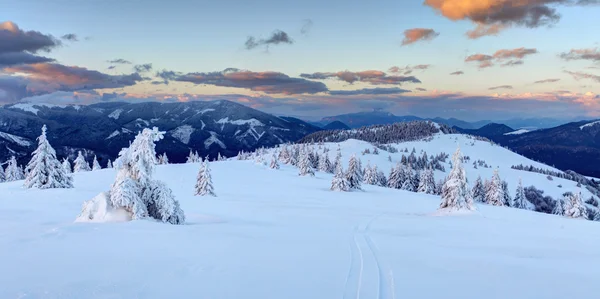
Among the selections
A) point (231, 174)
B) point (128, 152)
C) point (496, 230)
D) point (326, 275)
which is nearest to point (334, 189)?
point (231, 174)

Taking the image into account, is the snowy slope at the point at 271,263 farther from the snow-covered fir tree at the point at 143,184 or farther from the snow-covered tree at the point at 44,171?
the snow-covered tree at the point at 44,171

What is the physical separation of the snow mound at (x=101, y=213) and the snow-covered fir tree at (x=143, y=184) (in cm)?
21

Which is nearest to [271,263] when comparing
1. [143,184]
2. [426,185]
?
[143,184]

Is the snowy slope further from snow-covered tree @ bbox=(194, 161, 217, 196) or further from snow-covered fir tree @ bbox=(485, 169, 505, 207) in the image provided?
snow-covered fir tree @ bbox=(485, 169, 505, 207)

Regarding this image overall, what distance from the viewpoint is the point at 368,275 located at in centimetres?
908

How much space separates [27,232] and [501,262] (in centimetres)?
1618

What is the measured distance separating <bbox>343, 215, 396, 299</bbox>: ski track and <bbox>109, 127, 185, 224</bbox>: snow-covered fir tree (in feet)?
29.3

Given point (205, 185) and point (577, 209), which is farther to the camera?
point (577, 209)

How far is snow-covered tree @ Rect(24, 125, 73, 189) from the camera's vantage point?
105 ft

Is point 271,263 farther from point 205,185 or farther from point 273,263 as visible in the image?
point 205,185

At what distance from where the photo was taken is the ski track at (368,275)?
25.3ft

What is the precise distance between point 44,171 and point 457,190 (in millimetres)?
41282

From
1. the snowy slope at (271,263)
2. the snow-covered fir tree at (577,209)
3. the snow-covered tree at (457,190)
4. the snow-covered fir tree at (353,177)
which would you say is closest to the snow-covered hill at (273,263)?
the snowy slope at (271,263)

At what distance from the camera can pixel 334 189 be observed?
2029 inches
